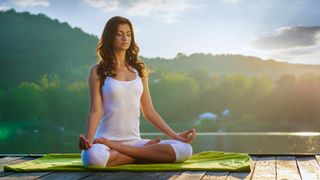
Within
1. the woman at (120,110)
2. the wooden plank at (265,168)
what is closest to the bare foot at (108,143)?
the woman at (120,110)

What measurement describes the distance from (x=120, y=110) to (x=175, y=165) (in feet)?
1.84

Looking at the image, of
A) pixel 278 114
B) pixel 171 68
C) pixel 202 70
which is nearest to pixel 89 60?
pixel 171 68

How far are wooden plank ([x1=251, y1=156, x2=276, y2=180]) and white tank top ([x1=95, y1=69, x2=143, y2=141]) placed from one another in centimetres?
92

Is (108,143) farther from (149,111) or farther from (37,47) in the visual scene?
(37,47)

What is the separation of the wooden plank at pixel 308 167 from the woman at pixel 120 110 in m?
0.78

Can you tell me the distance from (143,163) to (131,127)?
27 cm

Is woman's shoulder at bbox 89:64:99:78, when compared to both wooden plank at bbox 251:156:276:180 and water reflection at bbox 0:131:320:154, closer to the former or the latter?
wooden plank at bbox 251:156:276:180

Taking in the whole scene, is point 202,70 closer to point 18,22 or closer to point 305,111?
point 305,111

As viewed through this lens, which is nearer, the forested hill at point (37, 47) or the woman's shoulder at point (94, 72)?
the woman's shoulder at point (94, 72)

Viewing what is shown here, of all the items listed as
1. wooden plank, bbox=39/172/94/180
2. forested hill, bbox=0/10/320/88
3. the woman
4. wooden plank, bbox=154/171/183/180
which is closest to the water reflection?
forested hill, bbox=0/10/320/88

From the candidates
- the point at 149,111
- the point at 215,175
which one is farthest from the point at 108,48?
the point at 215,175

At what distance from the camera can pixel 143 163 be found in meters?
3.69

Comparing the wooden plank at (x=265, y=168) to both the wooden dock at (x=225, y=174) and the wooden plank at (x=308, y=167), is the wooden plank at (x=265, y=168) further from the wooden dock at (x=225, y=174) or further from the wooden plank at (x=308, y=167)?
the wooden plank at (x=308, y=167)

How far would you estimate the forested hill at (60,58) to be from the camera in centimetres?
5825
